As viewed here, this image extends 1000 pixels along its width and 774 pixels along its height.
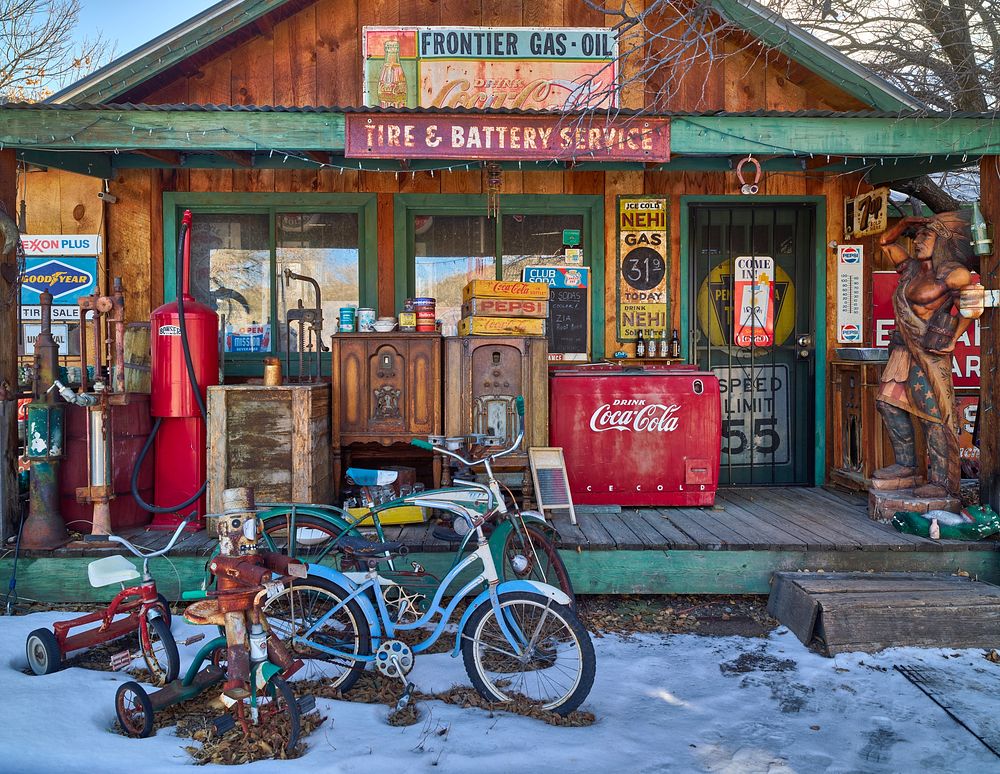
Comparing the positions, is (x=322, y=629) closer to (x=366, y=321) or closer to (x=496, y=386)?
(x=496, y=386)

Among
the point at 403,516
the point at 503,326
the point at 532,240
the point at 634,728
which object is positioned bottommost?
the point at 634,728

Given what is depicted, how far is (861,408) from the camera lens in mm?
6754

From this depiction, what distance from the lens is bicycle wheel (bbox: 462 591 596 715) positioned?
3.56 meters

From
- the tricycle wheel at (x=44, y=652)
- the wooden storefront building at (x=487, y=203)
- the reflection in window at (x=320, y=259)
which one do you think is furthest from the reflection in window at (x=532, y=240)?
the tricycle wheel at (x=44, y=652)

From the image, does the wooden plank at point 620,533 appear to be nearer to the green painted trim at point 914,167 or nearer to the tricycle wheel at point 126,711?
the tricycle wheel at point 126,711

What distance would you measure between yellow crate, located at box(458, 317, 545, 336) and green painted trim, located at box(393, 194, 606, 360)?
129 centimetres

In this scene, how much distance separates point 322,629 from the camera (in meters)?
3.94

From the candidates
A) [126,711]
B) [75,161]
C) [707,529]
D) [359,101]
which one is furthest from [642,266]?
[126,711]

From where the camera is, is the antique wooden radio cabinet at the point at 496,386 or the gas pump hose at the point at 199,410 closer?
the gas pump hose at the point at 199,410

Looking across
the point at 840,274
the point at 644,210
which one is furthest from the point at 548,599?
the point at 840,274

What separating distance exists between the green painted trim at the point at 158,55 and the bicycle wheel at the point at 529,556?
4.92 m

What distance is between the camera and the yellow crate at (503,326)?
19.5 ft

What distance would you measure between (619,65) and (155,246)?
14.8 feet

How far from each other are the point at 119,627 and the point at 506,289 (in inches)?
135
